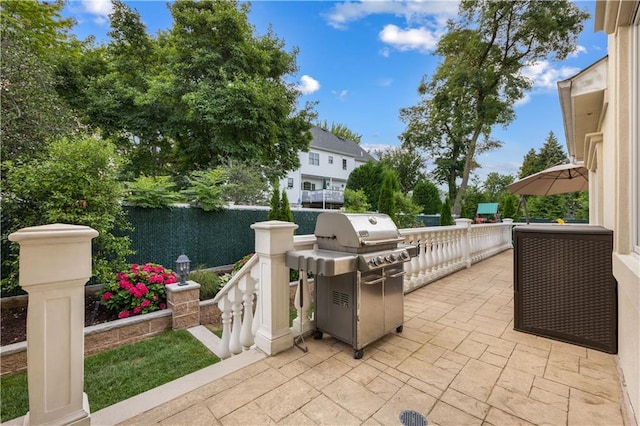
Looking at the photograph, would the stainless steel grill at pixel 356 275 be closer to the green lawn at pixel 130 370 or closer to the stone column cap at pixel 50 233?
the stone column cap at pixel 50 233

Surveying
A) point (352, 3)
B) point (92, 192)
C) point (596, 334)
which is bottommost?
point (596, 334)

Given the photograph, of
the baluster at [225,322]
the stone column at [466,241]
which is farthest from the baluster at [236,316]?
the stone column at [466,241]

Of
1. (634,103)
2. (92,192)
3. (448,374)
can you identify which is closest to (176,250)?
(92,192)

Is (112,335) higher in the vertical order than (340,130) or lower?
lower

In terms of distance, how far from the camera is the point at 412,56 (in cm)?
909

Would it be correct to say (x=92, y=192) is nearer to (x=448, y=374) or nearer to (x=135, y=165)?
(x=448, y=374)

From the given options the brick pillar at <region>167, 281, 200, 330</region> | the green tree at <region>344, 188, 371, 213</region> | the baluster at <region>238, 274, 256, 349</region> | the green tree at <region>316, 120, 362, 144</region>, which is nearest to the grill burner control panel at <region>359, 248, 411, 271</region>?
the baluster at <region>238, 274, 256, 349</region>

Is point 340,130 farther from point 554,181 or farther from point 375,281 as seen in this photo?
point 375,281

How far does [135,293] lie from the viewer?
454 centimetres

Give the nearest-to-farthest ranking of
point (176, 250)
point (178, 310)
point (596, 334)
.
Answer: point (596, 334), point (178, 310), point (176, 250)

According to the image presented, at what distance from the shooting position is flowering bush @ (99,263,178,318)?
14.8ft

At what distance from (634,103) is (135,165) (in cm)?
1499

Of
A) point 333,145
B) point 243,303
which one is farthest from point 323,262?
point 333,145

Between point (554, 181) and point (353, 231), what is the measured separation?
22.7ft
